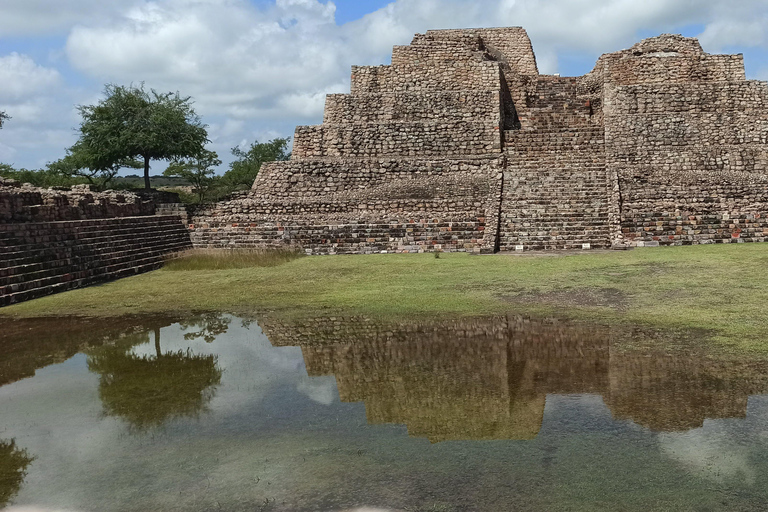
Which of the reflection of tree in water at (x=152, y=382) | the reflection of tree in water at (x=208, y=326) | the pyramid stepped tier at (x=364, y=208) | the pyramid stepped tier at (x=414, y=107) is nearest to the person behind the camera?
the reflection of tree in water at (x=152, y=382)

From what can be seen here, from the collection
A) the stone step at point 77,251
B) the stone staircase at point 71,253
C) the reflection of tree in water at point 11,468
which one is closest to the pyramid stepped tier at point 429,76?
the stone staircase at point 71,253

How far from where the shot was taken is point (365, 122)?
2323cm

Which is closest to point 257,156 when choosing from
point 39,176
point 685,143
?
point 39,176

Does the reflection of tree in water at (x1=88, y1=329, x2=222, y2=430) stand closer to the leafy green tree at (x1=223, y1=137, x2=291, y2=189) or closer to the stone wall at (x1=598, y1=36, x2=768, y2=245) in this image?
the stone wall at (x1=598, y1=36, x2=768, y2=245)

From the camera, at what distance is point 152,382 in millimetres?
5570

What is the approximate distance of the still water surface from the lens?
336 centimetres

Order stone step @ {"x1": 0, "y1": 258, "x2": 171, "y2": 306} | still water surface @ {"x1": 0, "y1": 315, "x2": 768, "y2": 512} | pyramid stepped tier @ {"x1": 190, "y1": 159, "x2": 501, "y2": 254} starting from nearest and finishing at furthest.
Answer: still water surface @ {"x1": 0, "y1": 315, "x2": 768, "y2": 512}
stone step @ {"x1": 0, "y1": 258, "x2": 171, "y2": 306}
pyramid stepped tier @ {"x1": 190, "y1": 159, "x2": 501, "y2": 254}

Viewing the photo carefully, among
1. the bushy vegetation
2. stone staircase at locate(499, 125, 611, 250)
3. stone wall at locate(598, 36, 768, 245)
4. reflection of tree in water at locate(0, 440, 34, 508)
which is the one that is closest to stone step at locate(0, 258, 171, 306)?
reflection of tree in water at locate(0, 440, 34, 508)

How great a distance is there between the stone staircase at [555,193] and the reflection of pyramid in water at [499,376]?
28.2ft

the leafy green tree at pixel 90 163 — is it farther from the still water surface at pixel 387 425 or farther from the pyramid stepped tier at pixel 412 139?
the still water surface at pixel 387 425

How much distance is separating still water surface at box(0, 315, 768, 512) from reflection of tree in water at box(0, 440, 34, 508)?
1 centimetres

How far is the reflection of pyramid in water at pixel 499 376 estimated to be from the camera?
435 centimetres

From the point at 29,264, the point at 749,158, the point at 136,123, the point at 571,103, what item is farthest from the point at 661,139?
the point at 136,123

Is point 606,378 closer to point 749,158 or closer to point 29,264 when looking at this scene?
point 29,264
